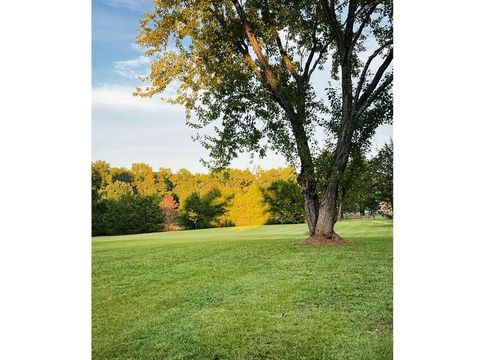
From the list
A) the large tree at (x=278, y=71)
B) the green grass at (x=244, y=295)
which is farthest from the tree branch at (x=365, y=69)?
the green grass at (x=244, y=295)

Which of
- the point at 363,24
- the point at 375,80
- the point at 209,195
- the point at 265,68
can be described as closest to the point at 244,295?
the point at 209,195

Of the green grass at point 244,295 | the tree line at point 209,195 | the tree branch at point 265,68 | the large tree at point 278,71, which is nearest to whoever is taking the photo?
the green grass at point 244,295

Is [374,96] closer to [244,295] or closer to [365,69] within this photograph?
[365,69]

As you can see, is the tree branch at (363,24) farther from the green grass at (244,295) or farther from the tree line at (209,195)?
the green grass at (244,295)

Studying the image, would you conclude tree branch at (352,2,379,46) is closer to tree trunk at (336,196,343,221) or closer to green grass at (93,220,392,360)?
tree trunk at (336,196,343,221)
